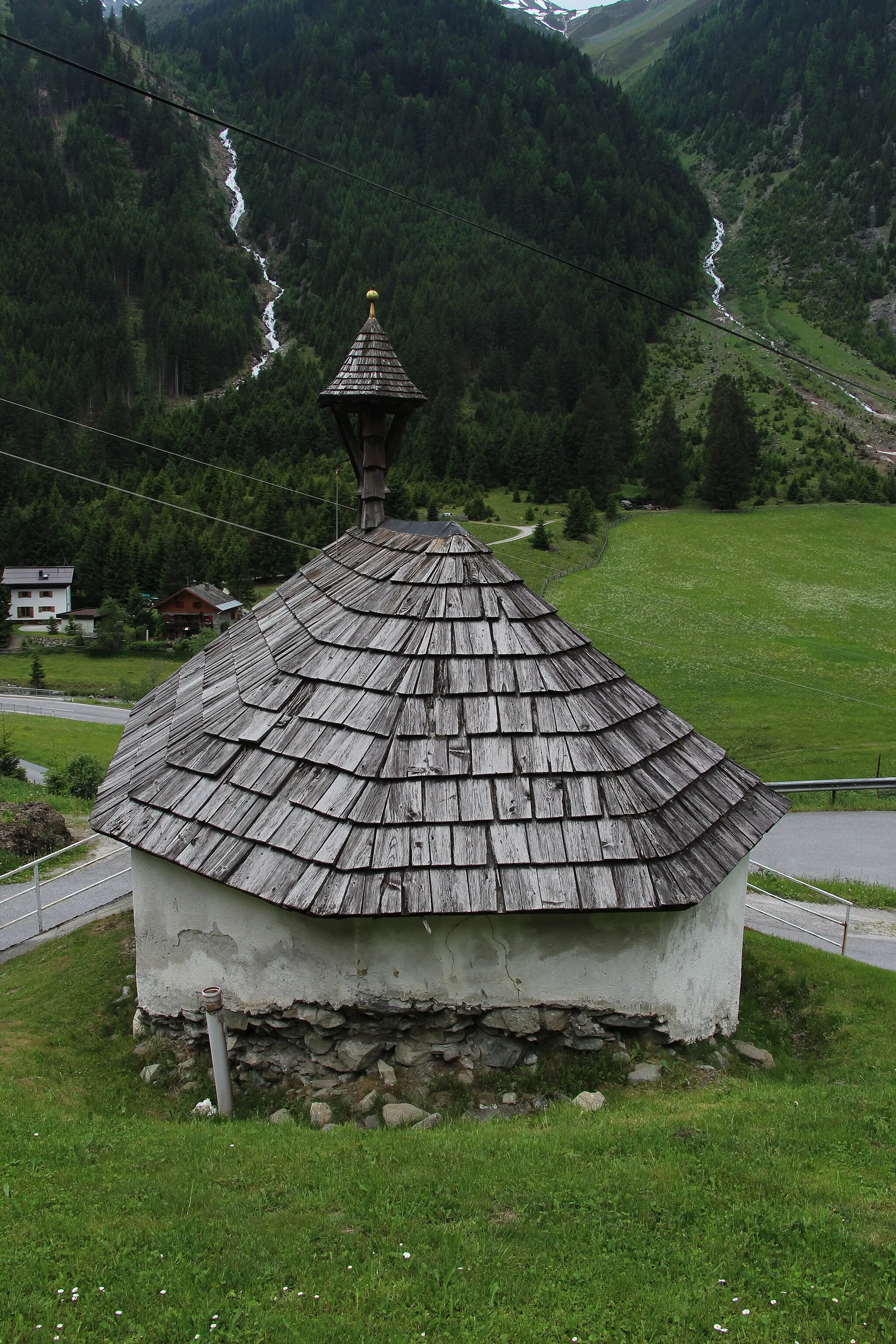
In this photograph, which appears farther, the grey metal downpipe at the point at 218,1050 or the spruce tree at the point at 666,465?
the spruce tree at the point at 666,465

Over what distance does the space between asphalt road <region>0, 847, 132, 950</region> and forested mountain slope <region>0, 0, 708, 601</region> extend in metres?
49.5

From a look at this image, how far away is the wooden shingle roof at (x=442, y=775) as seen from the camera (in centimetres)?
761

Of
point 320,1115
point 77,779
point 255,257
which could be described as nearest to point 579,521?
point 77,779

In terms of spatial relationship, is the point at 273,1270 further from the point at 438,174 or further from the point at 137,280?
the point at 438,174

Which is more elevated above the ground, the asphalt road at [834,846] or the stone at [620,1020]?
the stone at [620,1020]

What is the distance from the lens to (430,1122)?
23.9ft

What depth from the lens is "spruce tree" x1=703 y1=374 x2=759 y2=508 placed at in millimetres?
69188

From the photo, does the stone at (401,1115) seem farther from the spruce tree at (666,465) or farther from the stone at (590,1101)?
the spruce tree at (666,465)

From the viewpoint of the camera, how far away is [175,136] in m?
158

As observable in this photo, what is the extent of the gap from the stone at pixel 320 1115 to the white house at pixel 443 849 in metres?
0.48

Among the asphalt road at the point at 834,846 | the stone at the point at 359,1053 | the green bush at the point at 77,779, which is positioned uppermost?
the stone at the point at 359,1053

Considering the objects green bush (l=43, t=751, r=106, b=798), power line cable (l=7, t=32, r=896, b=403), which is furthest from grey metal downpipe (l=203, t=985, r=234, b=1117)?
green bush (l=43, t=751, r=106, b=798)

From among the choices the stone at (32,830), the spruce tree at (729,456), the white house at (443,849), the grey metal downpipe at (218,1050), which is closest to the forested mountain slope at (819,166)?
the spruce tree at (729,456)

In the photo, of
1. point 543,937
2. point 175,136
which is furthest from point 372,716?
point 175,136
